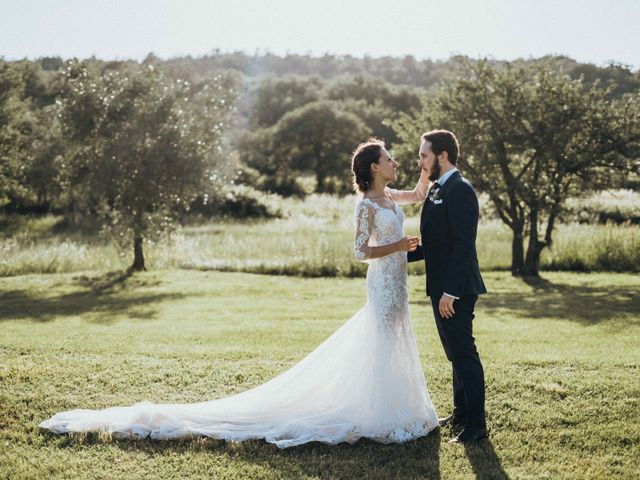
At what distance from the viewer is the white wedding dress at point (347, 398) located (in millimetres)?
6027

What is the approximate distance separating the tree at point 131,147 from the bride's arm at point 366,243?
1365cm

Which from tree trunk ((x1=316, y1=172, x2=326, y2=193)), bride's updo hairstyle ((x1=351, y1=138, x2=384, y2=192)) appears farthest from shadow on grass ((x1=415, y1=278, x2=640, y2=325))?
tree trunk ((x1=316, y1=172, x2=326, y2=193))

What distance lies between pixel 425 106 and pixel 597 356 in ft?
41.3

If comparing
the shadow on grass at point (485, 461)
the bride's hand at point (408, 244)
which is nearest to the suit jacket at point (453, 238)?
the bride's hand at point (408, 244)

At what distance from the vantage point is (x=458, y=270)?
5.71 meters

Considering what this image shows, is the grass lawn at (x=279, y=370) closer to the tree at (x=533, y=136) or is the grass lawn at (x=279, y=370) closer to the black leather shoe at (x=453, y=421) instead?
the black leather shoe at (x=453, y=421)

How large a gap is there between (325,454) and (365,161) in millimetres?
2684

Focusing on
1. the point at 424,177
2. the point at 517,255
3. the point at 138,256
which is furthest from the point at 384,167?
the point at 138,256

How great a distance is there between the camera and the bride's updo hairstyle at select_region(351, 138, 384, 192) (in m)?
6.28

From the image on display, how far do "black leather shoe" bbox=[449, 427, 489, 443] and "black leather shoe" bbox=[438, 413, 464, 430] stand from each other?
0.90 ft

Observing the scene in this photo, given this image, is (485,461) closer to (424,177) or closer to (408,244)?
(408,244)

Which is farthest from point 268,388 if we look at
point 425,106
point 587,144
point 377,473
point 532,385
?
point 425,106

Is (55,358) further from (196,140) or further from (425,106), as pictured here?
(425,106)

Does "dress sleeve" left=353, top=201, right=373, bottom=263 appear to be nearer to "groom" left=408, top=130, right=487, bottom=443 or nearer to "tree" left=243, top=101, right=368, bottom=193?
"groom" left=408, top=130, right=487, bottom=443
